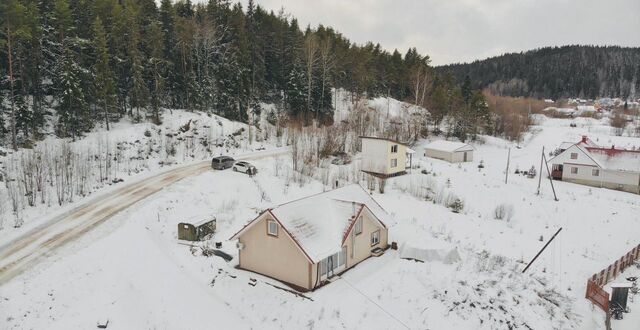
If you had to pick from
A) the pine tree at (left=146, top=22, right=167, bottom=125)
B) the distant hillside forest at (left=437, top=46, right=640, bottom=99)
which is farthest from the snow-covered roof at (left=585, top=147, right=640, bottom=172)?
the distant hillside forest at (left=437, top=46, right=640, bottom=99)

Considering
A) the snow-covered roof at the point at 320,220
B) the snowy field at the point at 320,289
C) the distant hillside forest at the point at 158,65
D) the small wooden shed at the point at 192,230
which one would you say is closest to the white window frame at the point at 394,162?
the snowy field at the point at 320,289

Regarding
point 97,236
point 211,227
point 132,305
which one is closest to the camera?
point 132,305

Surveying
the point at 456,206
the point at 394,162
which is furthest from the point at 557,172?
the point at 456,206

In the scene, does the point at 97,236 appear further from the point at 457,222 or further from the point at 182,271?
the point at 457,222

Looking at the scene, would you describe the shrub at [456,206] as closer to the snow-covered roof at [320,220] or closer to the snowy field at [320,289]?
the snowy field at [320,289]

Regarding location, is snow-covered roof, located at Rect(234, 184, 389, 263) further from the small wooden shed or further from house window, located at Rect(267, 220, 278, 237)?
the small wooden shed

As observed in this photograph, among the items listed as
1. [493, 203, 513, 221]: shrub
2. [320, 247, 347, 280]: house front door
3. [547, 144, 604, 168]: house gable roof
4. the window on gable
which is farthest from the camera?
[547, 144, 604, 168]: house gable roof

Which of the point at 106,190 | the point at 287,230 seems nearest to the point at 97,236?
the point at 106,190
